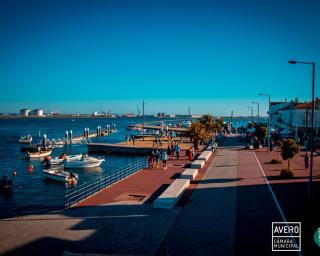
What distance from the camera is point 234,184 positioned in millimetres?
21219

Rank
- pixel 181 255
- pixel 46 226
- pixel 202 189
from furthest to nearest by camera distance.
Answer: pixel 202 189 → pixel 46 226 → pixel 181 255

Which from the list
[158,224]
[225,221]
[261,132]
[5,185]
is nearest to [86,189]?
[5,185]

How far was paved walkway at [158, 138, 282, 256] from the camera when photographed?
11148mm

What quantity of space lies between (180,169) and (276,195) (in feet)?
35.8

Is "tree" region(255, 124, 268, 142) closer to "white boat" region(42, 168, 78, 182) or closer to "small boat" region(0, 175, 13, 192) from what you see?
"white boat" region(42, 168, 78, 182)

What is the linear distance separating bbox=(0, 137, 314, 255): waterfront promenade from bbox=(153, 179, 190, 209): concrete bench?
0.36 metres

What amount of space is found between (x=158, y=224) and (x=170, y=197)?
3.00 meters

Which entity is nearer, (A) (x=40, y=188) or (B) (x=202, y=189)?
(B) (x=202, y=189)

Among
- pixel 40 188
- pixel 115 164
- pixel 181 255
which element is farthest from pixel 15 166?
pixel 181 255

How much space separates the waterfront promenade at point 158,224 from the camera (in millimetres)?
11234

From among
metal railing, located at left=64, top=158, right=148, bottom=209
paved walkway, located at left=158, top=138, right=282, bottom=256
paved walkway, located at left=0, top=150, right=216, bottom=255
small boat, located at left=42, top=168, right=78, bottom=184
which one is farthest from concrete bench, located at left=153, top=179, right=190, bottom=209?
small boat, located at left=42, top=168, right=78, bottom=184

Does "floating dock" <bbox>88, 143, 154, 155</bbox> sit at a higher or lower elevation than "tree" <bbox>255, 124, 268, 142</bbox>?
lower

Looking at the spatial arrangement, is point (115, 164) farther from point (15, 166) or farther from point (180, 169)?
point (180, 169)

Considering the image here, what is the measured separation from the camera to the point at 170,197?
53.9 ft
